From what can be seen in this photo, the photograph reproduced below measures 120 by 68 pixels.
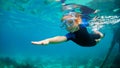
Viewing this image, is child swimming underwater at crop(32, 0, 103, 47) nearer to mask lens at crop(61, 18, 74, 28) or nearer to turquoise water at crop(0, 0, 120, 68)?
mask lens at crop(61, 18, 74, 28)

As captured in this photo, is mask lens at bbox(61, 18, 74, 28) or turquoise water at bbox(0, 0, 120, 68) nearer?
mask lens at bbox(61, 18, 74, 28)

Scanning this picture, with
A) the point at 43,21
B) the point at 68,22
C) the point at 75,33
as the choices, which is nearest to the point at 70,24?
the point at 68,22

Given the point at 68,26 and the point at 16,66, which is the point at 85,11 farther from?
the point at 68,26

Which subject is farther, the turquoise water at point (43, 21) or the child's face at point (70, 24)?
the turquoise water at point (43, 21)

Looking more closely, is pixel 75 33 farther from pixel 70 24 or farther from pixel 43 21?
pixel 43 21

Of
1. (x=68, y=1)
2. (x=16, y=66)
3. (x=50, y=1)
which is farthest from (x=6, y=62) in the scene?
(x=68, y=1)

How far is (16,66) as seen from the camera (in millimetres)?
22391

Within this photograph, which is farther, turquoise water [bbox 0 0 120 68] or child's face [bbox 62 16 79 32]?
turquoise water [bbox 0 0 120 68]

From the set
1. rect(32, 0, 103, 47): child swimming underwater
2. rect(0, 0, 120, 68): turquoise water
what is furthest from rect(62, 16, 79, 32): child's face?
rect(0, 0, 120, 68): turquoise water

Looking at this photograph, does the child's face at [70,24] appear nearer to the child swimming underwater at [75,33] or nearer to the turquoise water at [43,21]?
the child swimming underwater at [75,33]

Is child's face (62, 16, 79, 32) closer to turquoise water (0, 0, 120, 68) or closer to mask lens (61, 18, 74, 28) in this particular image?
mask lens (61, 18, 74, 28)

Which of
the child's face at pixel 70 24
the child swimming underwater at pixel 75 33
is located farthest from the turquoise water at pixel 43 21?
the child's face at pixel 70 24

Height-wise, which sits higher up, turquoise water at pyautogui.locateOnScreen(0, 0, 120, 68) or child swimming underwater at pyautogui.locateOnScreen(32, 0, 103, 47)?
turquoise water at pyautogui.locateOnScreen(0, 0, 120, 68)

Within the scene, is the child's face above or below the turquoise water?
below
